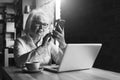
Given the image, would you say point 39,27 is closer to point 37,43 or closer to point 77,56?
point 37,43

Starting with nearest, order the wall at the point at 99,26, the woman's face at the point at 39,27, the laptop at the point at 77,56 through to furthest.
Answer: the laptop at the point at 77,56
the wall at the point at 99,26
the woman's face at the point at 39,27

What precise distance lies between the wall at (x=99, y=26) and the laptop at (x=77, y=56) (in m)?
0.25

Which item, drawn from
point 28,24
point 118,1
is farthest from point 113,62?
point 28,24

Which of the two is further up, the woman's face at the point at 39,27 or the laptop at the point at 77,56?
the woman's face at the point at 39,27

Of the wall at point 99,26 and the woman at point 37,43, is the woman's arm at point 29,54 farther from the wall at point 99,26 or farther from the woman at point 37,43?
the wall at point 99,26

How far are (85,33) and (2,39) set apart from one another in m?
5.50

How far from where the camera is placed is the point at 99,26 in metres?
1.80

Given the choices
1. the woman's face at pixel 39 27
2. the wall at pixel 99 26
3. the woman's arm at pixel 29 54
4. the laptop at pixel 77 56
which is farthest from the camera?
the woman's face at pixel 39 27

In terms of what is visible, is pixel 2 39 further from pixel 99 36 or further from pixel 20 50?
pixel 99 36

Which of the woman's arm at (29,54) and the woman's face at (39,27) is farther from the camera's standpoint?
the woman's face at (39,27)

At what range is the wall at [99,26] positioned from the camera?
1.59 metres

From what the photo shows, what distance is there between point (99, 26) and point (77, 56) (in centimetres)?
56

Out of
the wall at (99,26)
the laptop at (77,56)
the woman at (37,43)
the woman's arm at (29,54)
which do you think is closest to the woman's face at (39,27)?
the woman at (37,43)

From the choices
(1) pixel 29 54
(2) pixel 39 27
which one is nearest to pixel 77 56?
(1) pixel 29 54
